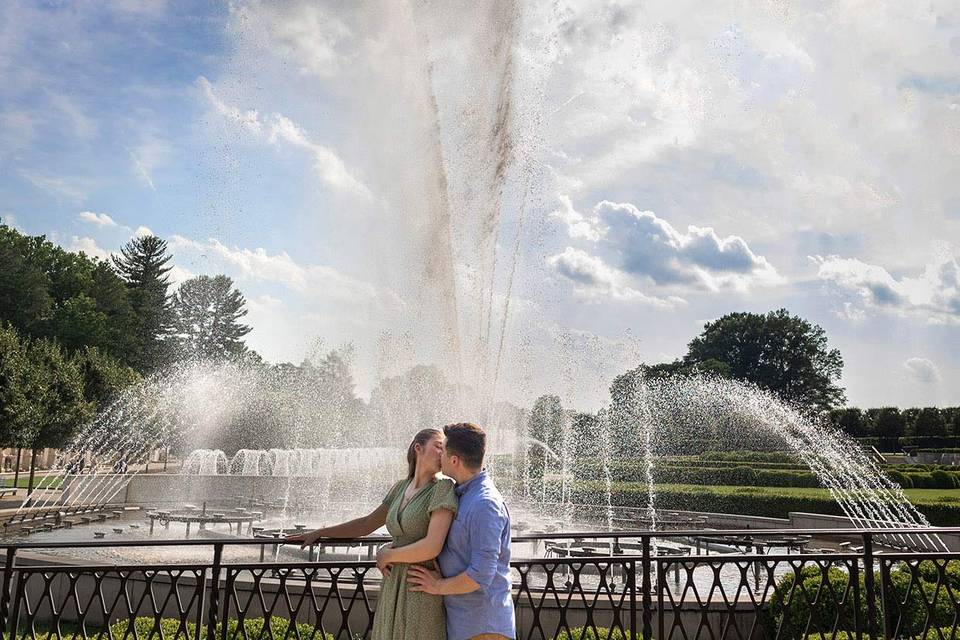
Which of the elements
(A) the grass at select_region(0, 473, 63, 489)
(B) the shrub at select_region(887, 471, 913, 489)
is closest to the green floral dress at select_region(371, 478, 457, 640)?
(A) the grass at select_region(0, 473, 63, 489)

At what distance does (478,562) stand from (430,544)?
221 mm

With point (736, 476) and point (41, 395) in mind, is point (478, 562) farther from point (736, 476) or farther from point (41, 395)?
point (736, 476)

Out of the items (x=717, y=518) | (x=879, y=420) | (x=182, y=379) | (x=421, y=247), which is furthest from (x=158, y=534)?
(x=879, y=420)

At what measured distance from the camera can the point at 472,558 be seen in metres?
3.26

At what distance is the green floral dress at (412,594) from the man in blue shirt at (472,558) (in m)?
0.05

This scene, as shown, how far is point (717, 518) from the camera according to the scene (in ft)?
66.3

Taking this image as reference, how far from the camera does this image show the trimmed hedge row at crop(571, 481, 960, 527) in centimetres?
2032

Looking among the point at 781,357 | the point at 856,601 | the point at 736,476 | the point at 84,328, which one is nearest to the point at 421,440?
the point at 856,601

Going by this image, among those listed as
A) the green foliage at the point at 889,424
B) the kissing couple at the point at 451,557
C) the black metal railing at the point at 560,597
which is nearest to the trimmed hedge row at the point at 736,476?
the black metal railing at the point at 560,597

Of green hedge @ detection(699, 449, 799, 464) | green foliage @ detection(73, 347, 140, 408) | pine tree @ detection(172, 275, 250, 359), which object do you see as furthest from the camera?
pine tree @ detection(172, 275, 250, 359)

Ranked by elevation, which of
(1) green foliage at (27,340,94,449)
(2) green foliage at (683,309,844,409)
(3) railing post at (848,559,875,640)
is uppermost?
(2) green foliage at (683,309,844,409)

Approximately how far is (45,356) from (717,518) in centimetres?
2712

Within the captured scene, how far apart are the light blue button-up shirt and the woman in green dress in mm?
53

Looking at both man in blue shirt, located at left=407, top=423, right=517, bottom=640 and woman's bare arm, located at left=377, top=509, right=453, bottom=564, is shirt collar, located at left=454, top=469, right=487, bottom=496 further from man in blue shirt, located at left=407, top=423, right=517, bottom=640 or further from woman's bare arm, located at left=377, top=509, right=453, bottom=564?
woman's bare arm, located at left=377, top=509, right=453, bottom=564
